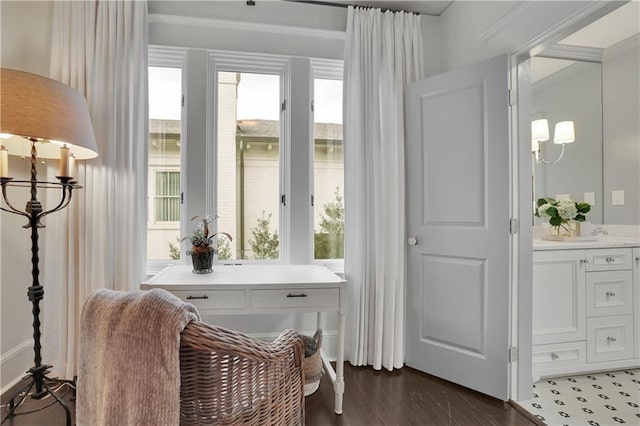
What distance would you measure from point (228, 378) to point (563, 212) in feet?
8.76

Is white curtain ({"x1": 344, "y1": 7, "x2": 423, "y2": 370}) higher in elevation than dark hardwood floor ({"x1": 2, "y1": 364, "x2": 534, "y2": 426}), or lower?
higher

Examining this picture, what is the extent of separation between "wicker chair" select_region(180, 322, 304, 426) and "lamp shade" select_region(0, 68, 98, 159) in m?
1.29

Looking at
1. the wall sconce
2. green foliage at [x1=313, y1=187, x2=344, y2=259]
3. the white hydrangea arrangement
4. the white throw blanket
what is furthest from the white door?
the white throw blanket

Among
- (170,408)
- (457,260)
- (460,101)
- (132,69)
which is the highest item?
(132,69)

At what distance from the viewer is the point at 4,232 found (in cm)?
206

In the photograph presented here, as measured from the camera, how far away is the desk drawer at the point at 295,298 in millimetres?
1865

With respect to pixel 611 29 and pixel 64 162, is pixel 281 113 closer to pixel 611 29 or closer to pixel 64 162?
pixel 64 162

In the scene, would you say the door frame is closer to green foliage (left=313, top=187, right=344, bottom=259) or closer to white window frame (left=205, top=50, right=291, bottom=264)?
green foliage (left=313, top=187, right=344, bottom=259)

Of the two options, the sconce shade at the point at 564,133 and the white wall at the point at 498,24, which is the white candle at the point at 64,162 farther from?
the sconce shade at the point at 564,133

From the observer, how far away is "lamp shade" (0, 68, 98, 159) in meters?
1.48

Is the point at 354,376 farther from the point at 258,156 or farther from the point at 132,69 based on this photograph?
the point at 132,69

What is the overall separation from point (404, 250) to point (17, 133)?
7.56 ft

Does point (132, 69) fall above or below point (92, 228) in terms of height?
above

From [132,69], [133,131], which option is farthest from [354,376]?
[132,69]
